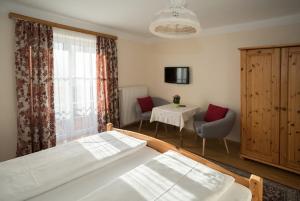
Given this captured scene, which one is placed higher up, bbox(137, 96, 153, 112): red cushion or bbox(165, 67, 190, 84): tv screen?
bbox(165, 67, 190, 84): tv screen

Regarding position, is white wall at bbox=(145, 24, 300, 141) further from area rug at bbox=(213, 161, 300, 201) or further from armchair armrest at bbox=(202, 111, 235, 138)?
area rug at bbox=(213, 161, 300, 201)

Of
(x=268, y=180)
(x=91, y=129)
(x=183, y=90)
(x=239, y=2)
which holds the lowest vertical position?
(x=268, y=180)

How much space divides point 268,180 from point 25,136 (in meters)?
3.55

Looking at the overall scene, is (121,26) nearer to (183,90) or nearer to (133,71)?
(133,71)

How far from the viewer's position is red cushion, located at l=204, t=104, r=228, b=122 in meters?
3.67

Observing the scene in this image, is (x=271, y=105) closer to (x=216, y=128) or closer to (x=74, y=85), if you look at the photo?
(x=216, y=128)

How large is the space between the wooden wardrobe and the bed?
1.71m

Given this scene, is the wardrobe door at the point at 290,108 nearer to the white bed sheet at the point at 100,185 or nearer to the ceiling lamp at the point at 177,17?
the ceiling lamp at the point at 177,17

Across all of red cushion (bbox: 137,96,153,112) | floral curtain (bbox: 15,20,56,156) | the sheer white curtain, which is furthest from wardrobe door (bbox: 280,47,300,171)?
floral curtain (bbox: 15,20,56,156)

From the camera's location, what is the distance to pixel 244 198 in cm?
131

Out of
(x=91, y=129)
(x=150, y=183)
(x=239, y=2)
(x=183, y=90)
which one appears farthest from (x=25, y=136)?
(x=239, y=2)

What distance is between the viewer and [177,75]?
467 cm

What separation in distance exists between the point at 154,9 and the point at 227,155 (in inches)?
107

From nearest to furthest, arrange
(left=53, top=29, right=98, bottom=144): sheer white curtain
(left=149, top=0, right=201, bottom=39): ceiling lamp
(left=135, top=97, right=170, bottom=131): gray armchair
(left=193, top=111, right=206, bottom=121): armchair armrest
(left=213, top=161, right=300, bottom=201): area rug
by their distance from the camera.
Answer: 1. (left=149, top=0, right=201, bottom=39): ceiling lamp
2. (left=213, top=161, right=300, bottom=201): area rug
3. (left=53, top=29, right=98, bottom=144): sheer white curtain
4. (left=193, top=111, right=206, bottom=121): armchair armrest
5. (left=135, top=97, right=170, bottom=131): gray armchair
